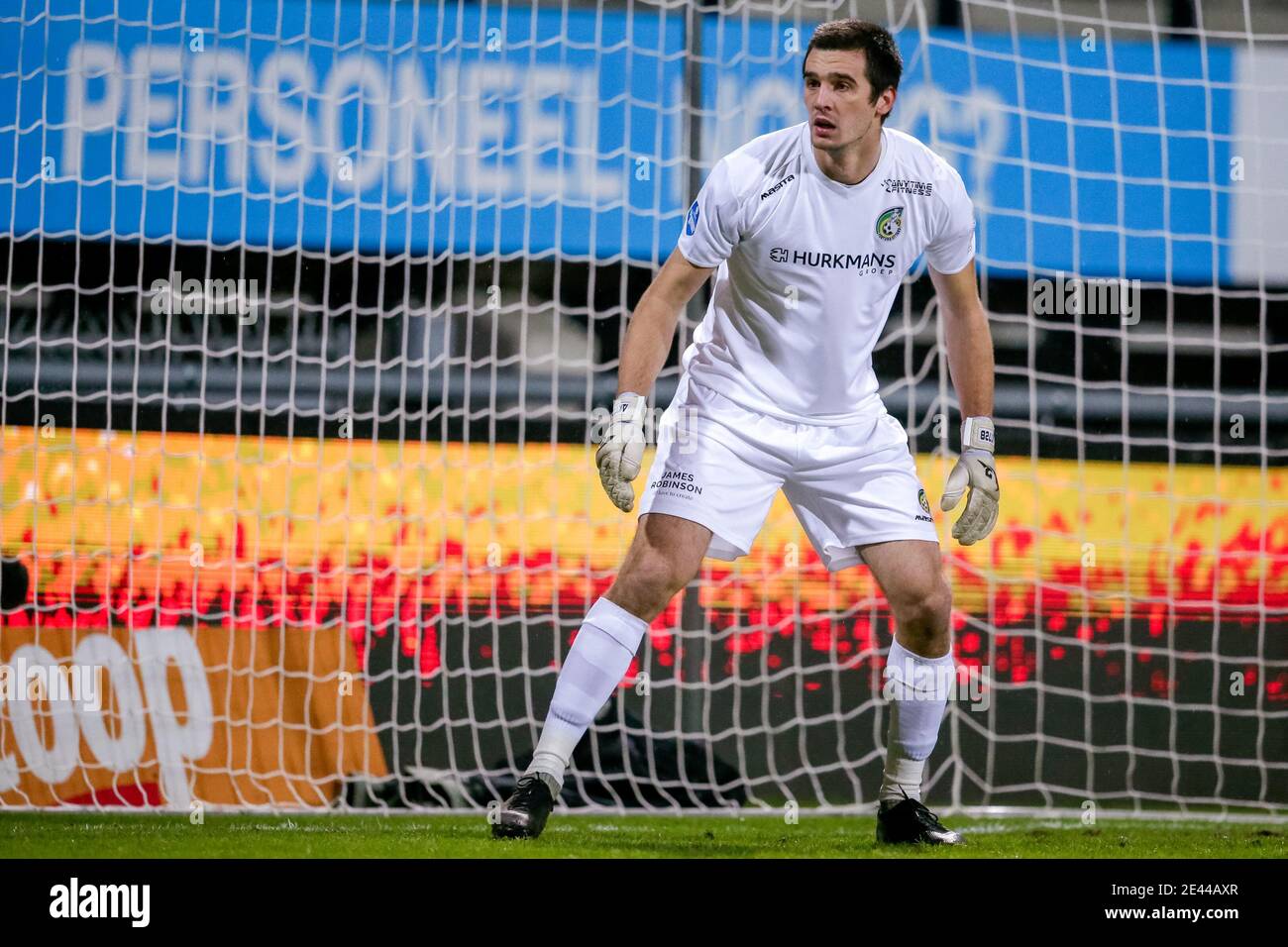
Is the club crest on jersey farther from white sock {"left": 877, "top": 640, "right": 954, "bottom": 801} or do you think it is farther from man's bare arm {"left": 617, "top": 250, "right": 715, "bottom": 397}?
white sock {"left": 877, "top": 640, "right": 954, "bottom": 801}

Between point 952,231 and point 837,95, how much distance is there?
18.2 inches

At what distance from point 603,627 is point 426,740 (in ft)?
6.91

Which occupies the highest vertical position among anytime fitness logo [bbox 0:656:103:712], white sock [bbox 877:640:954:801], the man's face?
the man's face

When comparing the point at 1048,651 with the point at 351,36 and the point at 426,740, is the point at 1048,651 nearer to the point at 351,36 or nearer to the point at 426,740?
the point at 426,740

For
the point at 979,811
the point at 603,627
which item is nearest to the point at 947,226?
the point at 603,627

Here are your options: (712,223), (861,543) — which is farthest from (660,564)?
(712,223)

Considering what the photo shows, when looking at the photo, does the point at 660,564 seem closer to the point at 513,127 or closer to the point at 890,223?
the point at 890,223

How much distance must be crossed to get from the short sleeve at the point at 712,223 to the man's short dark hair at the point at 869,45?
33cm

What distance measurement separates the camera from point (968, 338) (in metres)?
3.75

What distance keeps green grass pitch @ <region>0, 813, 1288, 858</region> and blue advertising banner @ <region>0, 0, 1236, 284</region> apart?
6.80ft

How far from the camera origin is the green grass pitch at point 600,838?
11.6 ft

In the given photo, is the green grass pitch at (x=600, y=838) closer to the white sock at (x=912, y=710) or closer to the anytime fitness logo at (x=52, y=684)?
the white sock at (x=912, y=710)

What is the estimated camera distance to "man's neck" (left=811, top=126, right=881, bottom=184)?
354cm
